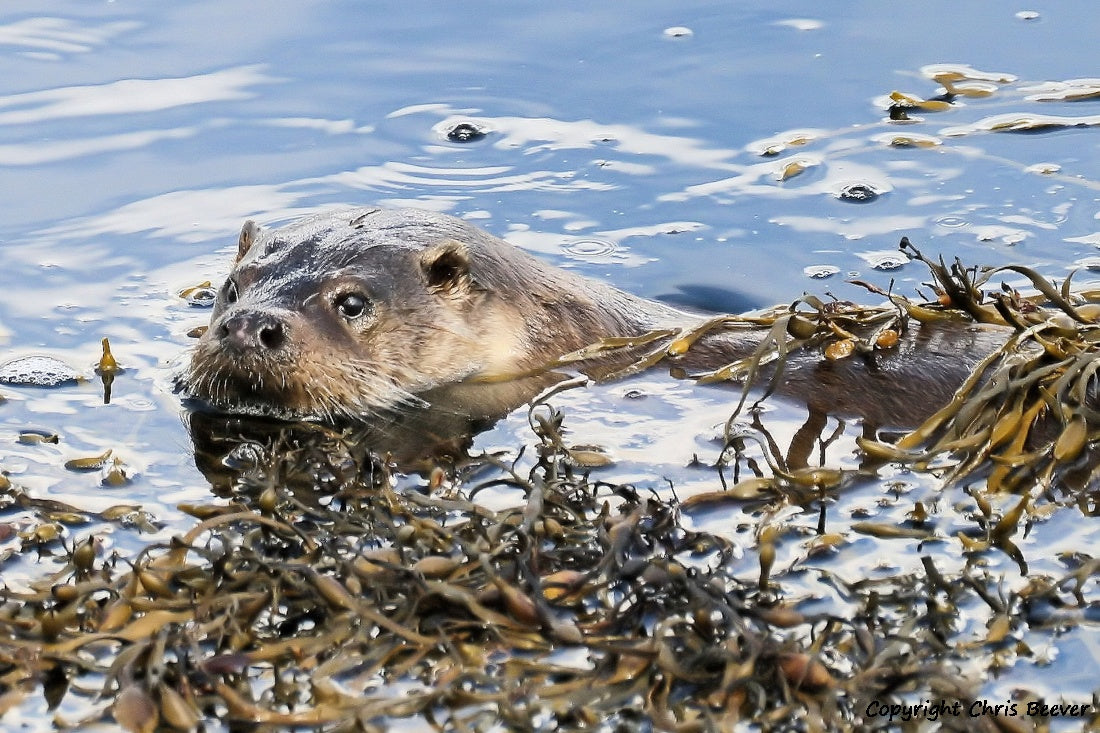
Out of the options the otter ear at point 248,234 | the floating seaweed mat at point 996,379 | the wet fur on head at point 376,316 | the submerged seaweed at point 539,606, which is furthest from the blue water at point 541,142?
the submerged seaweed at point 539,606

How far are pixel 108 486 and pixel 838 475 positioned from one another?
1785 mm

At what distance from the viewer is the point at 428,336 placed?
4.67m

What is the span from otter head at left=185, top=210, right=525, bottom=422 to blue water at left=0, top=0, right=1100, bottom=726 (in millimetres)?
633

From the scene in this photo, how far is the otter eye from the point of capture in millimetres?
4523

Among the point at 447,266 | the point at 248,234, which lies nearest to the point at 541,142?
the point at 248,234

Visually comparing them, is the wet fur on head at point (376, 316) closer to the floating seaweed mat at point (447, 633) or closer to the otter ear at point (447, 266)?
the otter ear at point (447, 266)

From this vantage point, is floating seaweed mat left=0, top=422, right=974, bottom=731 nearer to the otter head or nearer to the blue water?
the otter head

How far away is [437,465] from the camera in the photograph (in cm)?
402

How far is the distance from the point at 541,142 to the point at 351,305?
2620 millimetres

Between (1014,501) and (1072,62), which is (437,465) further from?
(1072,62)

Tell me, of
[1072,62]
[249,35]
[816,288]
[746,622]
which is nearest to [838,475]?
[746,622]

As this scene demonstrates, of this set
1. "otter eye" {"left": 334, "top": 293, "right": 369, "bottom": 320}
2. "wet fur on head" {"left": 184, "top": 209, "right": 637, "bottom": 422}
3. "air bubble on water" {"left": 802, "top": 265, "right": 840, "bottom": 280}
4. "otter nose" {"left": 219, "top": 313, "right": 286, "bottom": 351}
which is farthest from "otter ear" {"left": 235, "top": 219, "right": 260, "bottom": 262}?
"air bubble on water" {"left": 802, "top": 265, "right": 840, "bottom": 280}

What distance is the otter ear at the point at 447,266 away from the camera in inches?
184

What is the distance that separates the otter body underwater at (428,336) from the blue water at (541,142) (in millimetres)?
673
